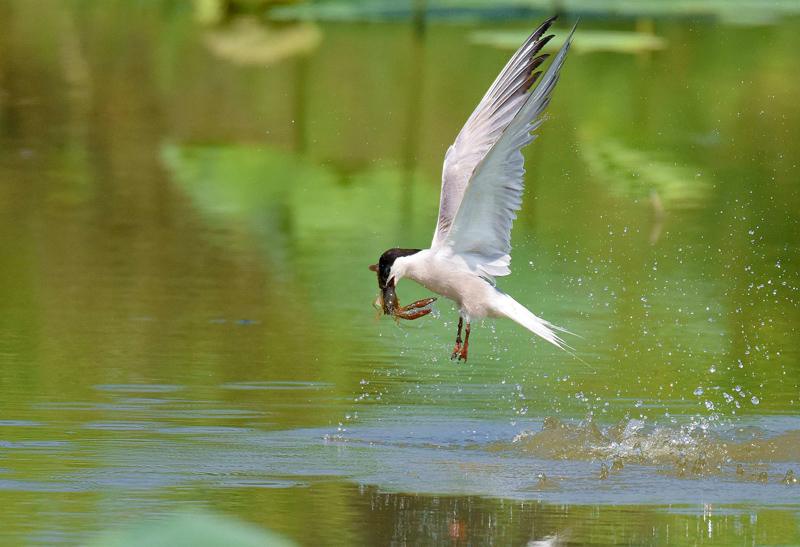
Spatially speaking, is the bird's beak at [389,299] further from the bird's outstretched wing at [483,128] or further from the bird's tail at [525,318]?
the bird's tail at [525,318]

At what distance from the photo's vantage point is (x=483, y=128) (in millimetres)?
8664

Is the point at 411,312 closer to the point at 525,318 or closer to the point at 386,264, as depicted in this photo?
the point at 386,264

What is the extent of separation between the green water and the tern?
2.14ft

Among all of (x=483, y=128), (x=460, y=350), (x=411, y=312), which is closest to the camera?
(x=411, y=312)

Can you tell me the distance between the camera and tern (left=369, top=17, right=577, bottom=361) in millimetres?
7543

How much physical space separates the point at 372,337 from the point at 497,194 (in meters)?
2.85

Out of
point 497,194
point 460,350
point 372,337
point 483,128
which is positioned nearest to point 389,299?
point 460,350

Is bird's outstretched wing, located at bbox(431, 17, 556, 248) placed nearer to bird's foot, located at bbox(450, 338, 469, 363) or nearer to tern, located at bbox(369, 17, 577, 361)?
tern, located at bbox(369, 17, 577, 361)

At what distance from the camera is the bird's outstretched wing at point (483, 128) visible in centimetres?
836

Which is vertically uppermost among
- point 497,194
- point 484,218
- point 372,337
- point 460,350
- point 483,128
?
point 483,128

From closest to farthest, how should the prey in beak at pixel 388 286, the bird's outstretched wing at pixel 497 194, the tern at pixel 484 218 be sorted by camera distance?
1. the bird's outstretched wing at pixel 497 194
2. the tern at pixel 484 218
3. the prey in beak at pixel 388 286

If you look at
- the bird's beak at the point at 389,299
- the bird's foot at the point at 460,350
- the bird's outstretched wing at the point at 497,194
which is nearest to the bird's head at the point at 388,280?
the bird's beak at the point at 389,299

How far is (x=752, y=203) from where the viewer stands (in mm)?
16625

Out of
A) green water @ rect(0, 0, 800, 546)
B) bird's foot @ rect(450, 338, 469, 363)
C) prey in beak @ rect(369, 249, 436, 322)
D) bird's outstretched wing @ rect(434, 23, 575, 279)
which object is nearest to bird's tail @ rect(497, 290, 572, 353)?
bird's outstretched wing @ rect(434, 23, 575, 279)
